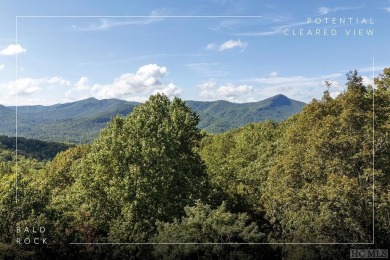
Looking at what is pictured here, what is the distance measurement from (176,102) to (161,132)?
319 cm

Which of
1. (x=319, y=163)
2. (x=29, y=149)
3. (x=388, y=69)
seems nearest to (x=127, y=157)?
(x=319, y=163)

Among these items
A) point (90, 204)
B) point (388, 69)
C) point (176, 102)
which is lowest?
point (90, 204)

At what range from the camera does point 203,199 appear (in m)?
19.6

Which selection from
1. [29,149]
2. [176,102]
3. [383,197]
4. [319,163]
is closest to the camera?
[383,197]

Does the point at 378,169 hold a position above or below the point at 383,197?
above

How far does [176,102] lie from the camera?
20.9 m

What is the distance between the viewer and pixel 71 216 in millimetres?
18062

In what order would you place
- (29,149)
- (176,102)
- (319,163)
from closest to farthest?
(319,163), (176,102), (29,149)

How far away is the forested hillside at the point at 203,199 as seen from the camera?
51.8 feet

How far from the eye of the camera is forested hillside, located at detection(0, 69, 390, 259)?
1580 cm

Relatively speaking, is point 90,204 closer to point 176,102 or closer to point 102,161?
point 102,161

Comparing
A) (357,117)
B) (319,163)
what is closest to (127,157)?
(319,163)

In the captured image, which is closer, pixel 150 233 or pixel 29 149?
pixel 150 233

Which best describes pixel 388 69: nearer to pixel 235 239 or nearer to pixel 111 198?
pixel 235 239
